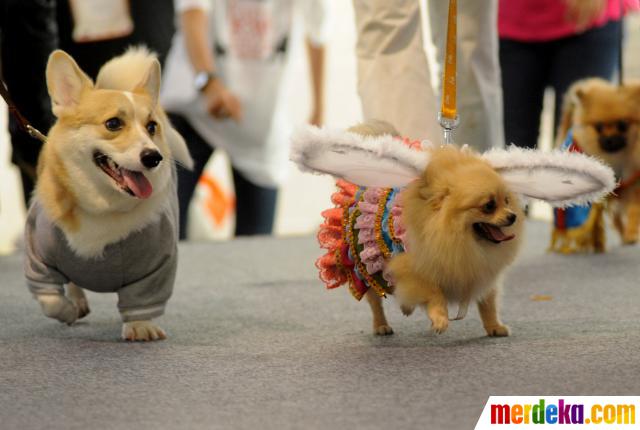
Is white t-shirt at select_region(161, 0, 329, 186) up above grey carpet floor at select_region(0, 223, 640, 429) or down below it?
above

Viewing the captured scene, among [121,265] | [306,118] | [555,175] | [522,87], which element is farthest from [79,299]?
[306,118]

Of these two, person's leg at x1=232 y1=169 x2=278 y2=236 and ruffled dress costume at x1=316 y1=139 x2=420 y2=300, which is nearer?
ruffled dress costume at x1=316 y1=139 x2=420 y2=300

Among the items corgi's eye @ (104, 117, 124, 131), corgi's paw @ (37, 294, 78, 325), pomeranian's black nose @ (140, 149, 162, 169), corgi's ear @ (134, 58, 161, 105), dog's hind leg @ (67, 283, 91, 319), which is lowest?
dog's hind leg @ (67, 283, 91, 319)

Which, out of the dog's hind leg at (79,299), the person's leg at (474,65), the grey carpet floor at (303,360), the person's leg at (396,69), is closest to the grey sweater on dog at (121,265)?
the grey carpet floor at (303,360)

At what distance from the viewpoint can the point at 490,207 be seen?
1896 millimetres

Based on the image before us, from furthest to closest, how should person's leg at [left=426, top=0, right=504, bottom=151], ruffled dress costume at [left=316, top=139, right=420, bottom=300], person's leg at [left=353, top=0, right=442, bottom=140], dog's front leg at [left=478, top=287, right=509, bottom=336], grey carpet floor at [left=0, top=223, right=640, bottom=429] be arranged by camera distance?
person's leg at [left=426, top=0, right=504, bottom=151] → person's leg at [left=353, top=0, right=442, bottom=140] → dog's front leg at [left=478, top=287, right=509, bottom=336] → ruffled dress costume at [left=316, top=139, right=420, bottom=300] → grey carpet floor at [left=0, top=223, right=640, bottom=429]

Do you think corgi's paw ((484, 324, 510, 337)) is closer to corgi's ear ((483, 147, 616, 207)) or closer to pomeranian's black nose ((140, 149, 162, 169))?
corgi's ear ((483, 147, 616, 207))

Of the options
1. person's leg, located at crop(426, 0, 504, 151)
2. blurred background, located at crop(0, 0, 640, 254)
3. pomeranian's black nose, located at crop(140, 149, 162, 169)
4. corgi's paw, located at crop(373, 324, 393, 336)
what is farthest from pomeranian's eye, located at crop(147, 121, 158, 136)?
blurred background, located at crop(0, 0, 640, 254)

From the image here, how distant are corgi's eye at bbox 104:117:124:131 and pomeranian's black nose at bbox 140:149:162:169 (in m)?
0.10

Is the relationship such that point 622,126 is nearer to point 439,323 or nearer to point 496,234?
point 496,234

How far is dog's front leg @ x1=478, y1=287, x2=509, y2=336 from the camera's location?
6.96ft

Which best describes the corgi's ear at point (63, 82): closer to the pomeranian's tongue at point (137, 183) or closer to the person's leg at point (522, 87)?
the pomeranian's tongue at point (137, 183)

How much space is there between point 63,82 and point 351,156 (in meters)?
0.72

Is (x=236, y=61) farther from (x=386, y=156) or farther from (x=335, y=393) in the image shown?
(x=335, y=393)
